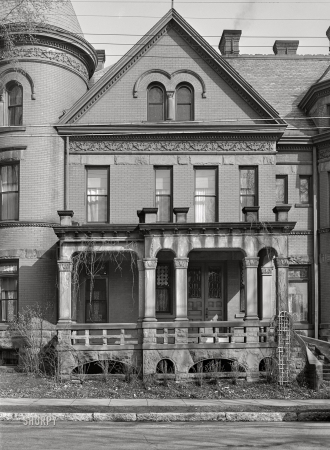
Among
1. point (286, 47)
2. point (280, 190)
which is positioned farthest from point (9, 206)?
point (286, 47)

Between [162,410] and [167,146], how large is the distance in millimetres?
12046

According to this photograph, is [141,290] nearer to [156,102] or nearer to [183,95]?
[156,102]

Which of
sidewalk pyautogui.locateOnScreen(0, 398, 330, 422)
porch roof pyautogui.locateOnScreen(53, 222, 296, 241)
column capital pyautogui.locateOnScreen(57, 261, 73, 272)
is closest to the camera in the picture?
sidewalk pyautogui.locateOnScreen(0, 398, 330, 422)

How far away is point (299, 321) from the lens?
85.5 ft

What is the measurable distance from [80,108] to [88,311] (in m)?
7.58

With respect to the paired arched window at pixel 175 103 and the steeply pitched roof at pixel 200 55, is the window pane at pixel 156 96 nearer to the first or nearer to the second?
the paired arched window at pixel 175 103

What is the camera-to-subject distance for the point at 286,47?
107 ft

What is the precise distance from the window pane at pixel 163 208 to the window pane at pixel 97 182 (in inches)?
A: 80.9

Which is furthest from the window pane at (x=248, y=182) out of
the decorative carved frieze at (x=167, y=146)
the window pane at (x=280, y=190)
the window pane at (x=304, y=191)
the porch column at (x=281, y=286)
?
the porch column at (x=281, y=286)

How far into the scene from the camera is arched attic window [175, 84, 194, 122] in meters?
25.6

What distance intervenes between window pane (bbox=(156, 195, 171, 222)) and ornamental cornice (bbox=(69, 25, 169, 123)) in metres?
4.31

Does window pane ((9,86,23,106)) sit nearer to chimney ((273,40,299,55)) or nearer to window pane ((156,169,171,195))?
window pane ((156,169,171,195))

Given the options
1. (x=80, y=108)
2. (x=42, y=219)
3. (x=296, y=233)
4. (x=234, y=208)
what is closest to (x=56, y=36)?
(x=80, y=108)

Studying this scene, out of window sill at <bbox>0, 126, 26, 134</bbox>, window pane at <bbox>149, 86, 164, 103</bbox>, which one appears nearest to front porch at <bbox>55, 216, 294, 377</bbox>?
window sill at <bbox>0, 126, 26, 134</bbox>
